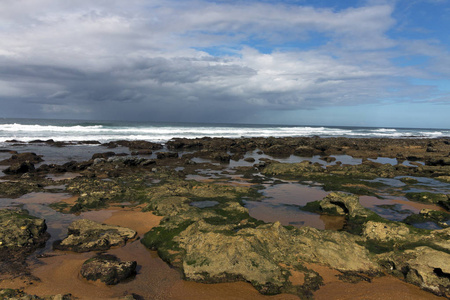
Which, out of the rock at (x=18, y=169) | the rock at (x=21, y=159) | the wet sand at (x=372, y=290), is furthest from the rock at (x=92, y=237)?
the rock at (x=21, y=159)

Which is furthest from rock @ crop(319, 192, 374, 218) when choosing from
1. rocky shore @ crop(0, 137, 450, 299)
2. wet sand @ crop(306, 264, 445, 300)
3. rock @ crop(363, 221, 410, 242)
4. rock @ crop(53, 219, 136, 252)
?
rock @ crop(53, 219, 136, 252)

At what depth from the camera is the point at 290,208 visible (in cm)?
917

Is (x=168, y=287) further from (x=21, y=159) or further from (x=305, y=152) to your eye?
(x=305, y=152)

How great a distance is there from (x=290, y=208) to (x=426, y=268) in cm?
458

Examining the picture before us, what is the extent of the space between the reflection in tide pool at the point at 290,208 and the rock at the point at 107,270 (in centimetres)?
434

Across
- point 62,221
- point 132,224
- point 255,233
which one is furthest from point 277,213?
point 62,221

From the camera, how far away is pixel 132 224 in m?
7.73

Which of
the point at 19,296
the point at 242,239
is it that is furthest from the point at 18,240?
the point at 242,239

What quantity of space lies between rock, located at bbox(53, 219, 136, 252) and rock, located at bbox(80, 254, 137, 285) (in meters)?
0.92

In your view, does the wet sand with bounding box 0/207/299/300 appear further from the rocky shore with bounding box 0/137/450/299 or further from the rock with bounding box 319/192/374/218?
the rock with bounding box 319/192/374/218

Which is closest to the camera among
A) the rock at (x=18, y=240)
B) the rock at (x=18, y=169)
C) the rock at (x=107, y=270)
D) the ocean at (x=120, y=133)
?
the rock at (x=107, y=270)

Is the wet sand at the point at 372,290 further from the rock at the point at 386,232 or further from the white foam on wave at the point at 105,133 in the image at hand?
the white foam on wave at the point at 105,133

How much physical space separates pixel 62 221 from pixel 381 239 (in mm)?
8949

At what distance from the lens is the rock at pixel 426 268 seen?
4.61m
